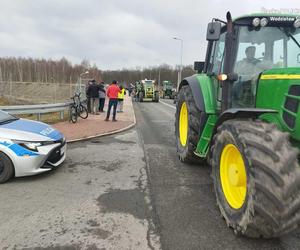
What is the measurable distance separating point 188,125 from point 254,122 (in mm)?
2711

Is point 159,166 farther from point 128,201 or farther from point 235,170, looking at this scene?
point 235,170

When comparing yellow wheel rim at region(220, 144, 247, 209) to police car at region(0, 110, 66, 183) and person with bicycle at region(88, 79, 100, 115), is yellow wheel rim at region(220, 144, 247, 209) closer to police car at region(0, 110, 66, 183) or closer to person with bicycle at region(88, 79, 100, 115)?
police car at region(0, 110, 66, 183)

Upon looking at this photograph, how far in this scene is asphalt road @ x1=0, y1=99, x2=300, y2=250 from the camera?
3.75m

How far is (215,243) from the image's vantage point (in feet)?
12.2

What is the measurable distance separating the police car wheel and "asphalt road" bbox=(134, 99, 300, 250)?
Result: 7.88 feet

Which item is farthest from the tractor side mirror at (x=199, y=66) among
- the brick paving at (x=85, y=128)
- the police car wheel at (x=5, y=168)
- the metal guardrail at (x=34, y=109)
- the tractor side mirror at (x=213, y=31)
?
the metal guardrail at (x=34, y=109)

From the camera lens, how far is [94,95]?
16.9 m

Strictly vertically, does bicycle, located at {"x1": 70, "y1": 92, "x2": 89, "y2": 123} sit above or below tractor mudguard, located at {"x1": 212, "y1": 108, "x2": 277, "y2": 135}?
below

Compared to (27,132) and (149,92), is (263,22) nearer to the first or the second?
(27,132)

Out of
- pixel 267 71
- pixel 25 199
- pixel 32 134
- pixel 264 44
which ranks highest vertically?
pixel 264 44

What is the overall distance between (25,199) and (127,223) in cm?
180

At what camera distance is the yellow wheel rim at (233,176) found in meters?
3.98

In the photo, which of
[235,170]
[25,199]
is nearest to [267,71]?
[235,170]

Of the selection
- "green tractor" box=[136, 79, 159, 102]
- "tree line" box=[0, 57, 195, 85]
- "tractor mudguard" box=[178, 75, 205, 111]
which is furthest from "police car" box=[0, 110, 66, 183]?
"tree line" box=[0, 57, 195, 85]
